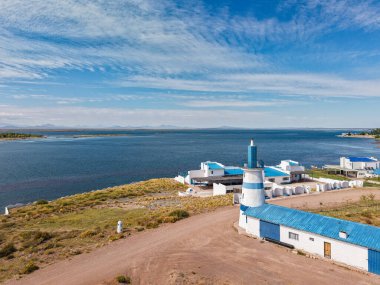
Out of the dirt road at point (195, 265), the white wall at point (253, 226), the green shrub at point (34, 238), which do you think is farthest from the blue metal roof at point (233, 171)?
the green shrub at point (34, 238)

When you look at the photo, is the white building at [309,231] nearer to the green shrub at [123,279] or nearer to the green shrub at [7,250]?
the green shrub at [123,279]

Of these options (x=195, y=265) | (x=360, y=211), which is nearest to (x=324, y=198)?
(x=360, y=211)

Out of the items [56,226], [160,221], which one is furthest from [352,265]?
[56,226]

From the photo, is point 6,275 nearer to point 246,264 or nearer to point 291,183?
point 246,264

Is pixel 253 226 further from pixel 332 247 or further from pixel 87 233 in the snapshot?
pixel 87 233

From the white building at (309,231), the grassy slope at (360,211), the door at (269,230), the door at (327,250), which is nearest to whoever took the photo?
the white building at (309,231)

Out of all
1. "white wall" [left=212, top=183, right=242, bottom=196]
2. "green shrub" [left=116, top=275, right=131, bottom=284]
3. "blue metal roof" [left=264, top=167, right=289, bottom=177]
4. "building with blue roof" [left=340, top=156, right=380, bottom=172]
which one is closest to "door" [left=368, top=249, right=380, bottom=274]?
"green shrub" [left=116, top=275, right=131, bottom=284]
